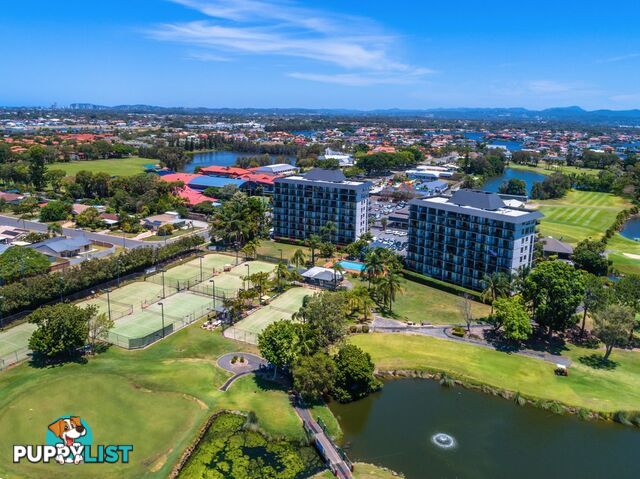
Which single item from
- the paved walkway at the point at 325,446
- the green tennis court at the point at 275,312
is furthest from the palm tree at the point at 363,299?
the paved walkway at the point at 325,446

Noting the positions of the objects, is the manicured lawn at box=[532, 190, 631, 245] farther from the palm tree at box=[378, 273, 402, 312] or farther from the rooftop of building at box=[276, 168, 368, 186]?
the palm tree at box=[378, 273, 402, 312]

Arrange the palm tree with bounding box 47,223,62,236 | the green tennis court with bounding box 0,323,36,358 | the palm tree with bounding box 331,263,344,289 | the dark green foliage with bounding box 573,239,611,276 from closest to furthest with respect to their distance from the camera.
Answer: the green tennis court with bounding box 0,323,36,358 → the palm tree with bounding box 331,263,344,289 → the dark green foliage with bounding box 573,239,611,276 → the palm tree with bounding box 47,223,62,236

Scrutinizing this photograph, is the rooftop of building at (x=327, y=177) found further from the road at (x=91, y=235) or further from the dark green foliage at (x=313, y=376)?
the dark green foliage at (x=313, y=376)

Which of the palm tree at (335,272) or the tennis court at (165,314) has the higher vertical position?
the palm tree at (335,272)

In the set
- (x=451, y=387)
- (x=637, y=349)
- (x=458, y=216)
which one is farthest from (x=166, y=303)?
(x=637, y=349)

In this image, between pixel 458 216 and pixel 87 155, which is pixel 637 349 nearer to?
pixel 458 216

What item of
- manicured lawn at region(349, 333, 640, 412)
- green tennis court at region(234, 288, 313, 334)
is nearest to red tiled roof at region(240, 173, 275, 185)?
green tennis court at region(234, 288, 313, 334)
